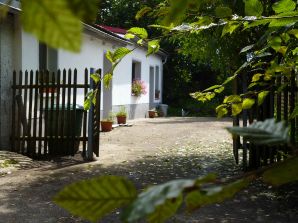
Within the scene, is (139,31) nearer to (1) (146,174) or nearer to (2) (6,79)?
(1) (146,174)

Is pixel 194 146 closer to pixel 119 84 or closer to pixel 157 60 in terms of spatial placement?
pixel 119 84

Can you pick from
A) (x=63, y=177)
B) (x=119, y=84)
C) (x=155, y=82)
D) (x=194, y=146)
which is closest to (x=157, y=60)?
(x=155, y=82)

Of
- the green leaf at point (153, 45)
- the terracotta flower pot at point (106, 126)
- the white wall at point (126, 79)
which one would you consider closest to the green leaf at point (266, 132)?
the green leaf at point (153, 45)

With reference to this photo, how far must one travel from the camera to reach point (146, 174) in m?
7.36

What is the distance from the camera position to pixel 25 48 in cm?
973

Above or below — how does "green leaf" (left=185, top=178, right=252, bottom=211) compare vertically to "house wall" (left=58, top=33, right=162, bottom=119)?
below

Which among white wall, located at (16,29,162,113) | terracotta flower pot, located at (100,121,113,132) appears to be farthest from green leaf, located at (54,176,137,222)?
terracotta flower pot, located at (100,121,113,132)

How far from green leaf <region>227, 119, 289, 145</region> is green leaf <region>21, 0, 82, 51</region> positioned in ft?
0.58

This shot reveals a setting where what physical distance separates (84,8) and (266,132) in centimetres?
21

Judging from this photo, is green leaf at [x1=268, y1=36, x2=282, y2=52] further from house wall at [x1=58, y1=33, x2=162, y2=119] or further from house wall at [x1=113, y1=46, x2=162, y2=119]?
house wall at [x1=113, y1=46, x2=162, y2=119]

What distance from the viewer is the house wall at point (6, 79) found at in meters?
9.10

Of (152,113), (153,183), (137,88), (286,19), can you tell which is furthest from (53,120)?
(152,113)

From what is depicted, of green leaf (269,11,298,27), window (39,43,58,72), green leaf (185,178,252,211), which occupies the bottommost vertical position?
green leaf (185,178,252,211)

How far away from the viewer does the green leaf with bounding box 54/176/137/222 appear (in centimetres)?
38
